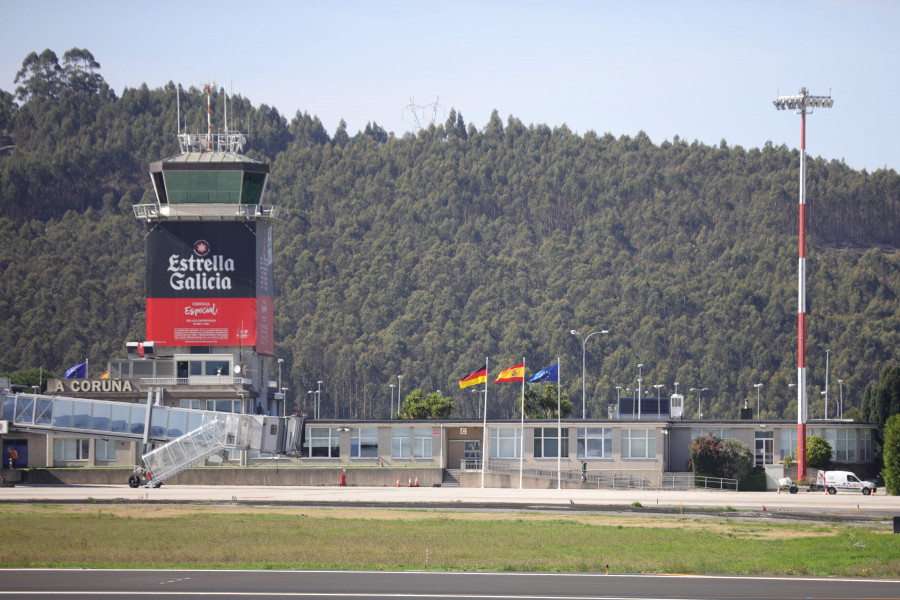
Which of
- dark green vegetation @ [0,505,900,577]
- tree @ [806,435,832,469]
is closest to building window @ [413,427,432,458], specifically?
tree @ [806,435,832,469]

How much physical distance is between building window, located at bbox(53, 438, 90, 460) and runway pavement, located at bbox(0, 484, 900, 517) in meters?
13.4

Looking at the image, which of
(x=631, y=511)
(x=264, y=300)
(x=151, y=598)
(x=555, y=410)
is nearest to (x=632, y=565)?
(x=151, y=598)

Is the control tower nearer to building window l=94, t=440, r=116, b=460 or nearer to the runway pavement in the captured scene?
building window l=94, t=440, r=116, b=460

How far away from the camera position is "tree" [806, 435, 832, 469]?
257ft

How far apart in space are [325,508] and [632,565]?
2344 cm

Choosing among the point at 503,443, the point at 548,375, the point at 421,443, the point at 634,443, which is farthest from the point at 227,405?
the point at 634,443

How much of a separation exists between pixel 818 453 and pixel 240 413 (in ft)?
129

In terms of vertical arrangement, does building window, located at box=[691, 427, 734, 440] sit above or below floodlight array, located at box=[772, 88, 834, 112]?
below

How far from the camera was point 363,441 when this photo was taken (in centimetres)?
8594

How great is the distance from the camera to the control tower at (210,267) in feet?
297

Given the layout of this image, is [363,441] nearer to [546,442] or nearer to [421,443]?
[421,443]

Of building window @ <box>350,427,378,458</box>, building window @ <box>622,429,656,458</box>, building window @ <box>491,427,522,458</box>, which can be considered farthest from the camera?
building window @ <box>350,427,378,458</box>

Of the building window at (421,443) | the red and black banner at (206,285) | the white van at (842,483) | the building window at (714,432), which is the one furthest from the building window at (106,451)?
the white van at (842,483)

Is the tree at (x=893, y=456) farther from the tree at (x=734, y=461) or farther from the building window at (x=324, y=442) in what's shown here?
the building window at (x=324, y=442)
